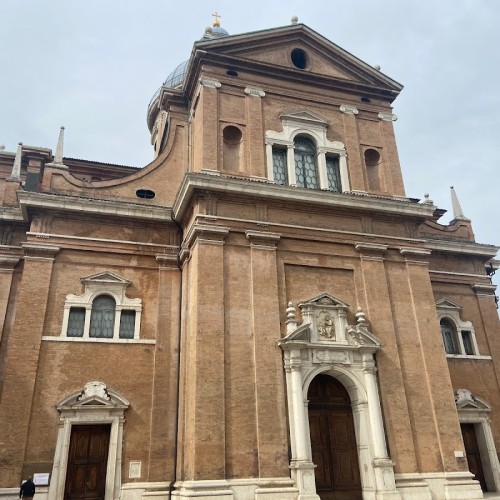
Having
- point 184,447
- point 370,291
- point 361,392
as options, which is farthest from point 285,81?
point 184,447

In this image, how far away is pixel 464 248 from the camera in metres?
22.7

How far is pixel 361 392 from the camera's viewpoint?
1576cm

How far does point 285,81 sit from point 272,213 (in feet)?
20.5

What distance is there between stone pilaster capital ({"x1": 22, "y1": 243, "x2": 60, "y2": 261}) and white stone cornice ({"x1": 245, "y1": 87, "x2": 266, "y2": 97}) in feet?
29.4

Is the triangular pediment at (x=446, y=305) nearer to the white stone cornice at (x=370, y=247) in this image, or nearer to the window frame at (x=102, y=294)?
the white stone cornice at (x=370, y=247)

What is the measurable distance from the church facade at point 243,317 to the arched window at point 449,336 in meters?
0.12

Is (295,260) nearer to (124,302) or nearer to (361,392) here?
(361,392)

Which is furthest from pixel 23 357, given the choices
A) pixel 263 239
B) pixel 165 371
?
pixel 263 239

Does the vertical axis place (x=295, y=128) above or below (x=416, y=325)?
above

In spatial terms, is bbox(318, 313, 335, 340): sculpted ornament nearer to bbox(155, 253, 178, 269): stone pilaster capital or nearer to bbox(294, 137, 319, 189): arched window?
bbox(294, 137, 319, 189): arched window

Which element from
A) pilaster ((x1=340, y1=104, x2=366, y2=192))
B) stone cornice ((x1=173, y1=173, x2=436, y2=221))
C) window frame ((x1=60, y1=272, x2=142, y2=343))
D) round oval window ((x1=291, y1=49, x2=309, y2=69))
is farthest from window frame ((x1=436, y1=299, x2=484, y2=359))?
window frame ((x1=60, y1=272, x2=142, y2=343))

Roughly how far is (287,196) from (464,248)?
9978 millimetres

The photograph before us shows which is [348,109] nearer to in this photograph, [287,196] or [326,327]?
[287,196]

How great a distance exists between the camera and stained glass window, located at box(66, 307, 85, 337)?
16703 mm
